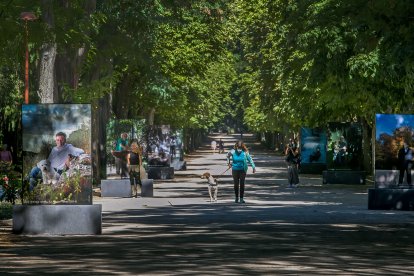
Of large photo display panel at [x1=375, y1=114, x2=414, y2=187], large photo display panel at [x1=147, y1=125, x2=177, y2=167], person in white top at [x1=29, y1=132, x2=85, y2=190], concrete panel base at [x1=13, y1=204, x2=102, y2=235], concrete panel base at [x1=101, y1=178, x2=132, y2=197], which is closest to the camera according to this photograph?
person in white top at [x1=29, y1=132, x2=85, y2=190]

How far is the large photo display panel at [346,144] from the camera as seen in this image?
5447 centimetres

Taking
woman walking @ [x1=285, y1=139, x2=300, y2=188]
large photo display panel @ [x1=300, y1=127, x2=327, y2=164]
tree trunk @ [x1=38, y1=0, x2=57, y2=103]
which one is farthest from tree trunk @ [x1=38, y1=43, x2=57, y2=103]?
large photo display panel @ [x1=300, y1=127, x2=327, y2=164]

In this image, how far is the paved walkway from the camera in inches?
694

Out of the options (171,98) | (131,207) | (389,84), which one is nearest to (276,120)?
(171,98)

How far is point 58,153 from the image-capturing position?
24172mm

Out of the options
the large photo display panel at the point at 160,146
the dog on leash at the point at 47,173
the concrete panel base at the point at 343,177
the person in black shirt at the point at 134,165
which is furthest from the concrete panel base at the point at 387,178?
the large photo display panel at the point at 160,146

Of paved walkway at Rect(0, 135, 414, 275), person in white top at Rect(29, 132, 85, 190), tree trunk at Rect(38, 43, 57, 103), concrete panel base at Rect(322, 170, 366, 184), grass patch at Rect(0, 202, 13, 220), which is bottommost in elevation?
paved walkway at Rect(0, 135, 414, 275)

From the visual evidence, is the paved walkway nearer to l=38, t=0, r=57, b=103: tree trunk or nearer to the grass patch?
the grass patch

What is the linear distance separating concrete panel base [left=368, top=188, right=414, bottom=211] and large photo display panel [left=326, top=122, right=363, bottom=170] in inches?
781

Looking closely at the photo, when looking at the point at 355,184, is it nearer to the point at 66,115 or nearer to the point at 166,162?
the point at 166,162

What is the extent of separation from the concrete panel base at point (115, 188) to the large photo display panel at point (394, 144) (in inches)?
479

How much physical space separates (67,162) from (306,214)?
9345 millimetres

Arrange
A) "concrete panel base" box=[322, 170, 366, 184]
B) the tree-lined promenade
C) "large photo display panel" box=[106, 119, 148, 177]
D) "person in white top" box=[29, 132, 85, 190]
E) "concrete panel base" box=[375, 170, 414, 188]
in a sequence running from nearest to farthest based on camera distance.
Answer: "person in white top" box=[29, 132, 85, 190]
"concrete panel base" box=[375, 170, 414, 188]
the tree-lined promenade
"large photo display panel" box=[106, 119, 148, 177]
"concrete panel base" box=[322, 170, 366, 184]

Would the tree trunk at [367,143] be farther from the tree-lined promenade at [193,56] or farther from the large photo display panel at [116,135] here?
the large photo display panel at [116,135]
